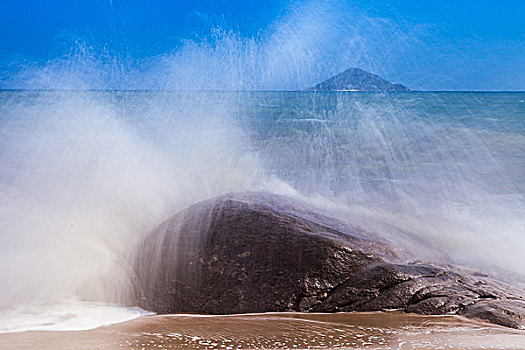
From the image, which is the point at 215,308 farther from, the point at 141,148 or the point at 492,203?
the point at 492,203

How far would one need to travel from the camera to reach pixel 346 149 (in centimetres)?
1797

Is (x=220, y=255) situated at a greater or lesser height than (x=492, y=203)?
lesser

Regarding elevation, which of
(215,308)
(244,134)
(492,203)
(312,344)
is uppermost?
(244,134)

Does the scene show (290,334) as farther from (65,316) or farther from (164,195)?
(164,195)

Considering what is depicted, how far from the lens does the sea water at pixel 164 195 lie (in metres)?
4.55

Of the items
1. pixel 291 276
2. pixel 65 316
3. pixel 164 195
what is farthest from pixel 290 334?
pixel 164 195

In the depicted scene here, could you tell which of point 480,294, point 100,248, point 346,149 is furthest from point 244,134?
point 480,294

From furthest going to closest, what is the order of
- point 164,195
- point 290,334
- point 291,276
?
point 164,195 → point 291,276 → point 290,334

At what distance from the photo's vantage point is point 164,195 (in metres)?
7.22

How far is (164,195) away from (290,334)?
4298 mm

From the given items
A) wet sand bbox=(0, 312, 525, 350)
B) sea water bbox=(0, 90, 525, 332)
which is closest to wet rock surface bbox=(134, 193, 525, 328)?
wet sand bbox=(0, 312, 525, 350)

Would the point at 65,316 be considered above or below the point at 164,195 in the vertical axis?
below

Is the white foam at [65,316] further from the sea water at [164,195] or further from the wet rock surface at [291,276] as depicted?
the wet rock surface at [291,276]

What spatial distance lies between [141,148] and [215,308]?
5729 millimetres
